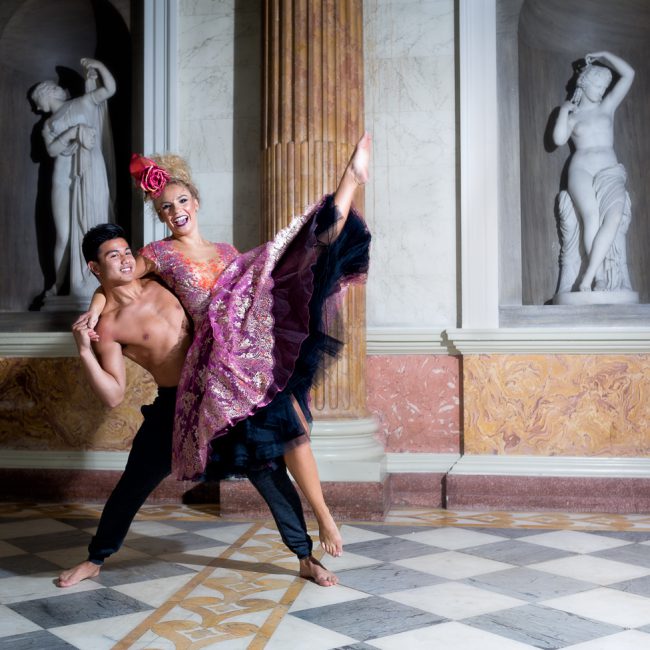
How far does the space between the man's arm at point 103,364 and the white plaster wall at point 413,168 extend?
7.36ft

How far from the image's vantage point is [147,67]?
566 cm

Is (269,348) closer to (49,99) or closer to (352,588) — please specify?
(352,588)

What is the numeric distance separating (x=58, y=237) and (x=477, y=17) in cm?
316

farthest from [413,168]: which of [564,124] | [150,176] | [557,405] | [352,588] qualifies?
[352,588]

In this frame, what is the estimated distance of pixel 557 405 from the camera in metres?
5.14

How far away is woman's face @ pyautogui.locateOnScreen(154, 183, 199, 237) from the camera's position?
347cm

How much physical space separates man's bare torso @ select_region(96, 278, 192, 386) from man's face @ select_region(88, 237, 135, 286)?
4.2 inches

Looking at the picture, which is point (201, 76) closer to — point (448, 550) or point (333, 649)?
point (448, 550)

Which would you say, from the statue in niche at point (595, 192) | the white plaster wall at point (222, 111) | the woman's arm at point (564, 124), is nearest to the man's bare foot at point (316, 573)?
the white plaster wall at point (222, 111)

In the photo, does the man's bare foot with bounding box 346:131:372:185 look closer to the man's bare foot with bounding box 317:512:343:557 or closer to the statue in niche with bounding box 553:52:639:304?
the man's bare foot with bounding box 317:512:343:557

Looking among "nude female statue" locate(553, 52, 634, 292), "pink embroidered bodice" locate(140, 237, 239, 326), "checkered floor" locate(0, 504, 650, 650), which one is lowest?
"checkered floor" locate(0, 504, 650, 650)

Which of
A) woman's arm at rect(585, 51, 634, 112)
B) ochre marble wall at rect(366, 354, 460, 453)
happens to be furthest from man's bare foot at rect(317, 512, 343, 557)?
woman's arm at rect(585, 51, 634, 112)

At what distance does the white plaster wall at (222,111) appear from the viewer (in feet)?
18.2

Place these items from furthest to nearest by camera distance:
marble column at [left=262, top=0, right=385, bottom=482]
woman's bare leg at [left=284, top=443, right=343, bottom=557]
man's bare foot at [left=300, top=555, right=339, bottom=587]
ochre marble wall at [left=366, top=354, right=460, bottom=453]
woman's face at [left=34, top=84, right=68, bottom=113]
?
1. woman's face at [left=34, top=84, right=68, bottom=113]
2. ochre marble wall at [left=366, top=354, right=460, bottom=453]
3. marble column at [left=262, top=0, right=385, bottom=482]
4. man's bare foot at [left=300, top=555, right=339, bottom=587]
5. woman's bare leg at [left=284, top=443, right=343, bottom=557]
